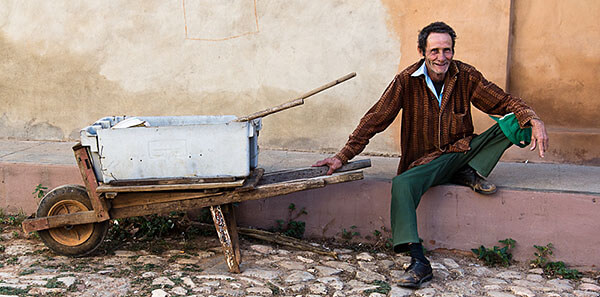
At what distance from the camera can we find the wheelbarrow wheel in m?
3.67

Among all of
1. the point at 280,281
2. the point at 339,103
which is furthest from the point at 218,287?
the point at 339,103

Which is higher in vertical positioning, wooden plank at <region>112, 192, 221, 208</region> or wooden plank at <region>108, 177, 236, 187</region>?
wooden plank at <region>108, 177, 236, 187</region>

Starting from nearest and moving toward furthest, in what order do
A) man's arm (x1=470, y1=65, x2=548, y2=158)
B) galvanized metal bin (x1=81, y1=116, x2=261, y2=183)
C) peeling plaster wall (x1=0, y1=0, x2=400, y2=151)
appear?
1. galvanized metal bin (x1=81, y1=116, x2=261, y2=183)
2. man's arm (x1=470, y1=65, x2=548, y2=158)
3. peeling plaster wall (x1=0, y1=0, x2=400, y2=151)

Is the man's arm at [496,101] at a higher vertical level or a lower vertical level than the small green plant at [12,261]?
higher

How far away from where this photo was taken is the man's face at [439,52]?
11.9ft

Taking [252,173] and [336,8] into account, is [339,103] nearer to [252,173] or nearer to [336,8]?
[336,8]

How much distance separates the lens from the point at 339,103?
4.91m

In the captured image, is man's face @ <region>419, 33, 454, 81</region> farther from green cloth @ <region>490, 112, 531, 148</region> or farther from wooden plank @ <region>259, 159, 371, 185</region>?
wooden plank @ <region>259, 159, 371, 185</region>

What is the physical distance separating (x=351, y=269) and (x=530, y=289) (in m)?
0.99

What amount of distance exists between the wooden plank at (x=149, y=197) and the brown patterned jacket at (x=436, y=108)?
90 cm

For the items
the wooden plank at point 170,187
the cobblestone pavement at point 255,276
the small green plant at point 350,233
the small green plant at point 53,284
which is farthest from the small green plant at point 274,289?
the small green plant at point 53,284

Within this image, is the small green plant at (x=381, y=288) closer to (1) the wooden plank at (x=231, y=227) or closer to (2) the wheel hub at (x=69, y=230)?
(1) the wooden plank at (x=231, y=227)

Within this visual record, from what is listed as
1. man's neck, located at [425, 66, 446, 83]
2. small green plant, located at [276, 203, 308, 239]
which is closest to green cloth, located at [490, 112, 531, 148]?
man's neck, located at [425, 66, 446, 83]

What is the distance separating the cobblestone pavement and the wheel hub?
4.8 inches
